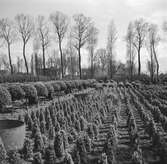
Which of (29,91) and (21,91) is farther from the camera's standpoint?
(29,91)

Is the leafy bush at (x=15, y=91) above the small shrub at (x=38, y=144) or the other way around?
above

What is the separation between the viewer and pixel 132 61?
50594 millimetres

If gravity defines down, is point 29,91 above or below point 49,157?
above

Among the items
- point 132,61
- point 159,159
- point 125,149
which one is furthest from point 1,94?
point 132,61

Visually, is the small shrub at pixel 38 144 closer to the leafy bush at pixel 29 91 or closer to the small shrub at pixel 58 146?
the small shrub at pixel 58 146

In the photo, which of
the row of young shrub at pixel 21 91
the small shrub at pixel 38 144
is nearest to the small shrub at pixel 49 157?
the small shrub at pixel 38 144

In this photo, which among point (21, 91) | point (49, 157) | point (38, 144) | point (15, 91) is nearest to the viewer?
point (49, 157)

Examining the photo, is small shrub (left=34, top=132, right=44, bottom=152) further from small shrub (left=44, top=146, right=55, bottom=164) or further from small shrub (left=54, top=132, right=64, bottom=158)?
small shrub (left=44, top=146, right=55, bottom=164)

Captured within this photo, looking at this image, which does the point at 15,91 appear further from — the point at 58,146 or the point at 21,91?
the point at 58,146

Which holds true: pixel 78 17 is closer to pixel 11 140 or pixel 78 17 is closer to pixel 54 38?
pixel 54 38

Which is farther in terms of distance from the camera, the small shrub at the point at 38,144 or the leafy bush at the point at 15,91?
the leafy bush at the point at 15,91

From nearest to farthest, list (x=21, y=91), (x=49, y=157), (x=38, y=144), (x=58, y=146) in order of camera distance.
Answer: (x=49, y=157), (x=58, y=146), (x=38, y=144), (x=21, y=91)

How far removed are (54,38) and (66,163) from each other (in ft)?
116

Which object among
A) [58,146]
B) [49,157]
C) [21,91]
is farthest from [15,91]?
[49,157]
